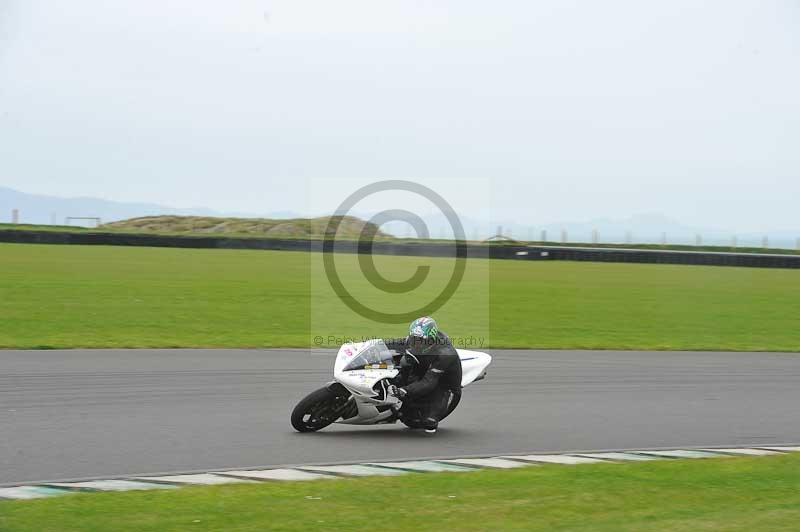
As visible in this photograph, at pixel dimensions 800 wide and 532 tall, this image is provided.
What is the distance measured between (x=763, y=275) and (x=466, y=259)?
525 inches

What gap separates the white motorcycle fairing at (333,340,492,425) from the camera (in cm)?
1011

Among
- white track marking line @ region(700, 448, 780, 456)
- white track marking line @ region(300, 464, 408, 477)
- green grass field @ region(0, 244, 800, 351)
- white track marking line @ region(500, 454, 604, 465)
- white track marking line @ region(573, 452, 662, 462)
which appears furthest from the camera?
green grass field @ region(0, 244, 800, 351)

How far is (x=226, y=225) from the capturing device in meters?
62.4

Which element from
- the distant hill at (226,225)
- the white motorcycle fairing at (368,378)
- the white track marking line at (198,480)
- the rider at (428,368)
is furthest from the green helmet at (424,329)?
the distant hill at (226,225)

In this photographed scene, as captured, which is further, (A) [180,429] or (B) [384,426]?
(B) [384,426]

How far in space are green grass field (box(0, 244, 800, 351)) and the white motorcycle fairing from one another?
824 cm

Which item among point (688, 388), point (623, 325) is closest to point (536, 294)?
point (623, 325)

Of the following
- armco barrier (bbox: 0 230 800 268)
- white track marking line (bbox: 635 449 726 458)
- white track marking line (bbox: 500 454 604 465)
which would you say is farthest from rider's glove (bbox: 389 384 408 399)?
armco barrier (bbox: 0 230 800 268)

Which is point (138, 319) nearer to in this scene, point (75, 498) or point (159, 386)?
point (159, 386)

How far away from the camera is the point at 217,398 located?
12273mm

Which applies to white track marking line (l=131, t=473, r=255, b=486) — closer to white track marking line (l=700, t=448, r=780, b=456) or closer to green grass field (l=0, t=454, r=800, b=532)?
green grass field (l=0, t=454, r=800, b=532)

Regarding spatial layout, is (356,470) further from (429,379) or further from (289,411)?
(289,411)

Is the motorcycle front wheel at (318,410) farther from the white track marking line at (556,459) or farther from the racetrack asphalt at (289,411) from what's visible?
the white track marking line at (556,459)

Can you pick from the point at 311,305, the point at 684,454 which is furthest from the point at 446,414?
the point at 311,305
